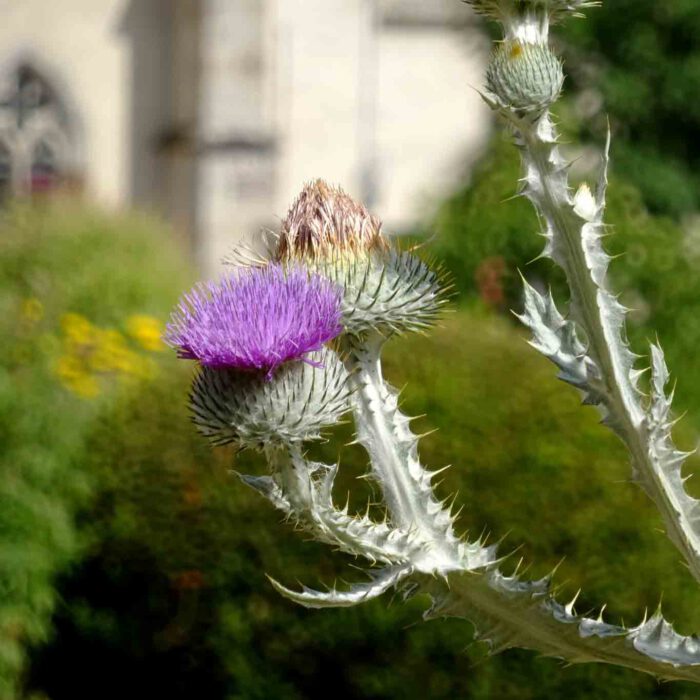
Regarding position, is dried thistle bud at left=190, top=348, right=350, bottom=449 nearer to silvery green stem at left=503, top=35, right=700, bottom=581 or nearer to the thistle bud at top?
silvery green stem at left=503, top=35, right=700, bottom=581

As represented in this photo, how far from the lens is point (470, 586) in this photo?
96.5 inches

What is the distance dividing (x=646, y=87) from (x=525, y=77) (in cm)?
1432

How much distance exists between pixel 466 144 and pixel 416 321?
68.9 ft

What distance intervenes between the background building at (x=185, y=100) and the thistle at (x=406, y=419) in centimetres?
1586

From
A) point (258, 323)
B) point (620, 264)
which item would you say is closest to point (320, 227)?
point (258, 323)

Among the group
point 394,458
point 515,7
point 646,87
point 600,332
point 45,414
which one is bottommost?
point 45,414

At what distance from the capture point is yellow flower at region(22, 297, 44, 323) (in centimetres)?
750

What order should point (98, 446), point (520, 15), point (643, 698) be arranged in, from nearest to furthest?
point (520, 15)
point (643, 698)
point (98, 446)

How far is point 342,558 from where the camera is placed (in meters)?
4.96

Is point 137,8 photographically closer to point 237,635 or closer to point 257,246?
point 237,635

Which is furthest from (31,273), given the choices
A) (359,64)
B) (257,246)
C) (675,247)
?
(359,64)

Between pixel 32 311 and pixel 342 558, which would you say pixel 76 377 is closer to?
pixel 32 311

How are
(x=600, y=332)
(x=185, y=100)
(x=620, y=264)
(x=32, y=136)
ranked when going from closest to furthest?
(x=600, y=332) → (x=620, y=264) → (x=32, y=136) → (x=185, y=100)

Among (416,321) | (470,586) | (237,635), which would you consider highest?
(416,321)
